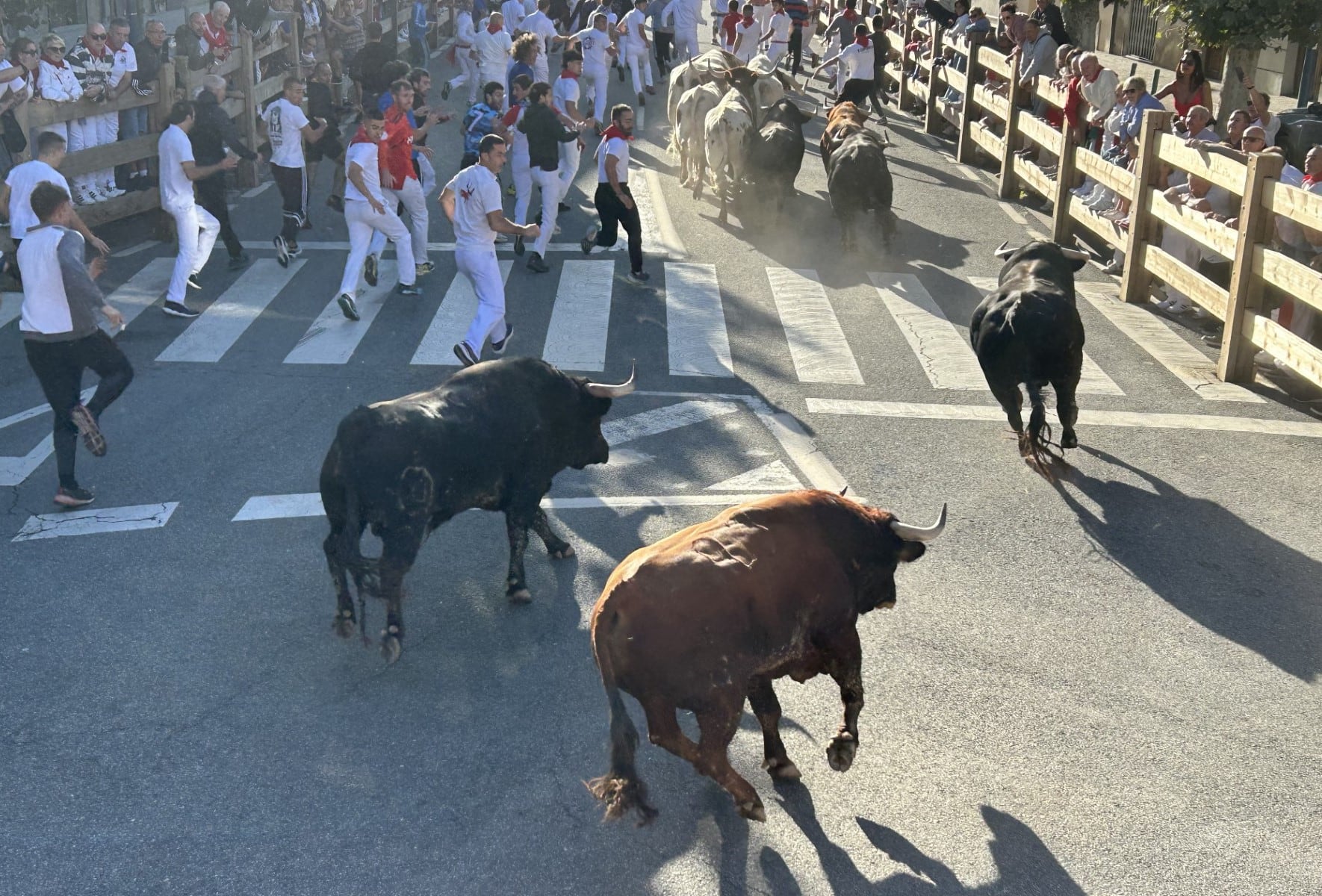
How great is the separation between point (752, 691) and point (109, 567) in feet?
14.1

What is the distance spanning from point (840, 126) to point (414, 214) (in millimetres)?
5969

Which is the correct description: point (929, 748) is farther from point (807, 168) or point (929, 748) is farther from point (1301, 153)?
point (807, 168)

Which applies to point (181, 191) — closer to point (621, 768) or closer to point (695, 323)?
point (695, 323)

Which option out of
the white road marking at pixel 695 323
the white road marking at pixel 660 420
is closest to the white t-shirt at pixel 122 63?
the white road marking at pixel 695 323

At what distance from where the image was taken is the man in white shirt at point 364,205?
12273 millimetres

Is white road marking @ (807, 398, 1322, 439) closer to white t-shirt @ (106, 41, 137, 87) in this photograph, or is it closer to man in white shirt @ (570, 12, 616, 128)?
white t-shirt @ (106, 41, 137, 87)

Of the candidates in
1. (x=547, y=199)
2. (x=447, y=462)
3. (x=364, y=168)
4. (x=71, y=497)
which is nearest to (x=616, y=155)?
(x=547, y=199)

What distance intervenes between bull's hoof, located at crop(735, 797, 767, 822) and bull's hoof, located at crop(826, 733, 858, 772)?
52 cm

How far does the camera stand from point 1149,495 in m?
8.93

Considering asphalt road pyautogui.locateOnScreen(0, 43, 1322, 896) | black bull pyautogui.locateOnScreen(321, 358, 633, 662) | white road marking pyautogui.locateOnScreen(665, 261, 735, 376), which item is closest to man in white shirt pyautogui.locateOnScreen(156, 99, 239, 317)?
asphalt road pyautogui.locateOnScreen(0, 43, 1322, 896)

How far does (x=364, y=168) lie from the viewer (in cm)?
1238

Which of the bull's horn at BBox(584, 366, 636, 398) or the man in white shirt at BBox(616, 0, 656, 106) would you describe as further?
the man in white shirt at BBox(616, 0, 656, 106)

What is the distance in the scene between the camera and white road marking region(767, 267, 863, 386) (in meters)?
11.2

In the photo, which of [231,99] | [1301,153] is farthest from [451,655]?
[231,99]
